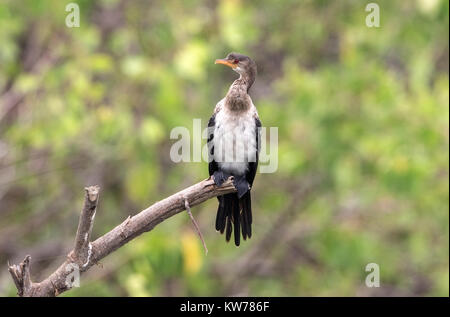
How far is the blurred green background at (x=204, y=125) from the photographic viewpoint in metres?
5.89

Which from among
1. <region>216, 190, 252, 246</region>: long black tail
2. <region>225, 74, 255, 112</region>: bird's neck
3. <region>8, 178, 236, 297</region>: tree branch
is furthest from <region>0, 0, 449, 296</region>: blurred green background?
<region>8, 178, 236, 297</region>: tree branch

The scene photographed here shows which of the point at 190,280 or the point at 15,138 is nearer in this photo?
the point at 15,138

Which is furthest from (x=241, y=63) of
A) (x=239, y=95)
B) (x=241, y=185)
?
(x=241, y=185)

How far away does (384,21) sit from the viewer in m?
6.93

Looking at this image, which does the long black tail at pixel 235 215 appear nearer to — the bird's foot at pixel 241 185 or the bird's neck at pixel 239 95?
the bird's foot at pixel 241 185

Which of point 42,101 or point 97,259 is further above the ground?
point 42,101

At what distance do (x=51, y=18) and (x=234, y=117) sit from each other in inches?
133

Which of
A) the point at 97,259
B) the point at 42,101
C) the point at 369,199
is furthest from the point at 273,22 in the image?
the point at 97,259

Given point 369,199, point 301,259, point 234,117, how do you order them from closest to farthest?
point 234,117
point 369,199
point 301,259

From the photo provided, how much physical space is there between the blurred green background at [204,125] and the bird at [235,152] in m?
1.61

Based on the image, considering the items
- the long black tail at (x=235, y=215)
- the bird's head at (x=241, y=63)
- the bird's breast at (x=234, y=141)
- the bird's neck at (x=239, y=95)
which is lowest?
the long black tail at (x=235, y=215)

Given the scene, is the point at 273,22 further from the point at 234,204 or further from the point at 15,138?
the point at 234,204

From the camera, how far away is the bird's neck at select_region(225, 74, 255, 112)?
3.42m

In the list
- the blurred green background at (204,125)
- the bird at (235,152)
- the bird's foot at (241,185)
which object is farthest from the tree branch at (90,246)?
the blurred green background at (204,125)
